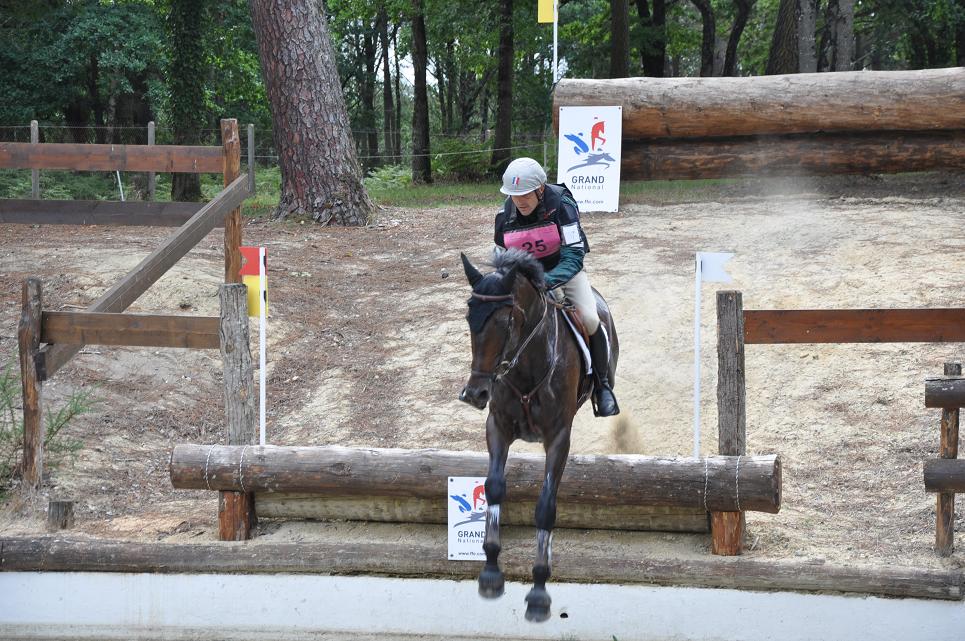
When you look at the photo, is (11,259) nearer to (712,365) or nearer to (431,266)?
(431,266)

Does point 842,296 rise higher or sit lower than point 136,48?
lower

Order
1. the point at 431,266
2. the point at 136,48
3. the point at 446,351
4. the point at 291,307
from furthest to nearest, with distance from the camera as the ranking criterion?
the point at 136,48
the point at 431,266
the point at 291,307
the point at 446,351

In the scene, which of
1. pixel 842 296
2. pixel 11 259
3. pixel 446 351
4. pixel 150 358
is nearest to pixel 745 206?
pixel 842 296

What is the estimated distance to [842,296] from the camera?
1017cm

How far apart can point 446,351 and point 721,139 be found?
5919 millimetres

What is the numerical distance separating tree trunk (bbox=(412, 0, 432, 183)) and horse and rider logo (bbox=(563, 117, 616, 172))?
1243 cm

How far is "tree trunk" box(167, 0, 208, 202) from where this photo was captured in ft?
72.3

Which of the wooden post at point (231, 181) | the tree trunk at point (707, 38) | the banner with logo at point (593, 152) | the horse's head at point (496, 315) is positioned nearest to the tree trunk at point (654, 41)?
the tree trunk at point (707, 38)

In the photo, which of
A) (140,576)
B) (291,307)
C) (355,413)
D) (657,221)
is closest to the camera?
(140,576)

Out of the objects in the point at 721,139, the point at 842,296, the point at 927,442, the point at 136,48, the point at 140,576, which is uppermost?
the point at 136,48

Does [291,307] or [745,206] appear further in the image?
[745,206]

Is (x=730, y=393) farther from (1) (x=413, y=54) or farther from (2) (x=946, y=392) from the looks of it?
(1) (x=413, y=54)

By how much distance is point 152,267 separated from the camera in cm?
823

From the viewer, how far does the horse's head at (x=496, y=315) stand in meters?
4.68
